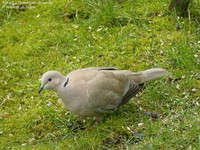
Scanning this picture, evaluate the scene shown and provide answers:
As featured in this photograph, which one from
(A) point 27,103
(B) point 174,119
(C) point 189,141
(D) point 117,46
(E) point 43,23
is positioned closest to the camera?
(C) point 189,141

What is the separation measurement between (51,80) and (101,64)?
1.01 m

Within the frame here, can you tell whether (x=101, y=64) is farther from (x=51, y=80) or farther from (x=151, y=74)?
(x=51, y=80)

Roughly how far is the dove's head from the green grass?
0.35 m

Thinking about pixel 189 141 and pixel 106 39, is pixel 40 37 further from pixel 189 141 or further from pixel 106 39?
pixel 189 141

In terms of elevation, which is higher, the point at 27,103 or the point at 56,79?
the point at 56,79

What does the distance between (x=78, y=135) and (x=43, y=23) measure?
184cm

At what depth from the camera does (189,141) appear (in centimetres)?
400

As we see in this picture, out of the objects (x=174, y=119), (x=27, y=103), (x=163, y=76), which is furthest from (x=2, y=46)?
(x=174, y=119)

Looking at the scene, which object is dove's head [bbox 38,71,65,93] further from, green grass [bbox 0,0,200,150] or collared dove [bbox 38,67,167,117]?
green grass [bbox 0,0,200,150]

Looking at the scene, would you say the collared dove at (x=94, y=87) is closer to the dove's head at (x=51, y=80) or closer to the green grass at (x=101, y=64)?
the dove's head at (x=51, y=80)

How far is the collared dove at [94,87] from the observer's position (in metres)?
4.16

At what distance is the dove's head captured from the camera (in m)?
4.21

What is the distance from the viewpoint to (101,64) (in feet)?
16.9

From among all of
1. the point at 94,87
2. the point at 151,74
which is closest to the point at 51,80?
the point at 94,87
